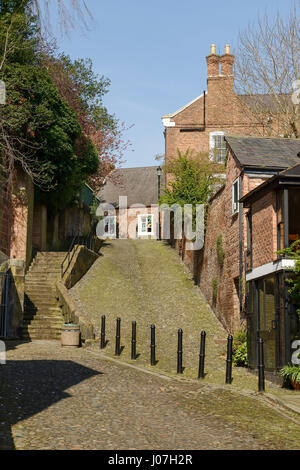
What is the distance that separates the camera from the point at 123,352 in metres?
16.0

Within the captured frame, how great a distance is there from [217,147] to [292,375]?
81.1ft

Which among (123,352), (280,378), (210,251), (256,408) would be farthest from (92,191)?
(256,408)

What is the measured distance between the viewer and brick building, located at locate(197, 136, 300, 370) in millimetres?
15141

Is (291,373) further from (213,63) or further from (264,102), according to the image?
(213,63)

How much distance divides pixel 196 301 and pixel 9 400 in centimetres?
1427

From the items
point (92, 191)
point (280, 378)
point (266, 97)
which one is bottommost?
point (280, 378)

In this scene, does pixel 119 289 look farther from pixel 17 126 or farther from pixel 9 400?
pixel 9 400

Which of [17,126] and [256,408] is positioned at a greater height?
[17,126]

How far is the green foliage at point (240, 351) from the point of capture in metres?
16.1

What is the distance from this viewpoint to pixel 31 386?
10352mm

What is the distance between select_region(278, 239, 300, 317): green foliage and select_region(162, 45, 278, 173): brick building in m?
22.4

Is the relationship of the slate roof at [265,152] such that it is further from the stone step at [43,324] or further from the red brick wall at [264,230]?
the stone step at [43,324]

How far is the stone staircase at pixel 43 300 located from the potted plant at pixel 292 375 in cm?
785

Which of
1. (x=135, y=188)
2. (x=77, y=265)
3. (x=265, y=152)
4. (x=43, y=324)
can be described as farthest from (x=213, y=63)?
(x=43, y=324)
